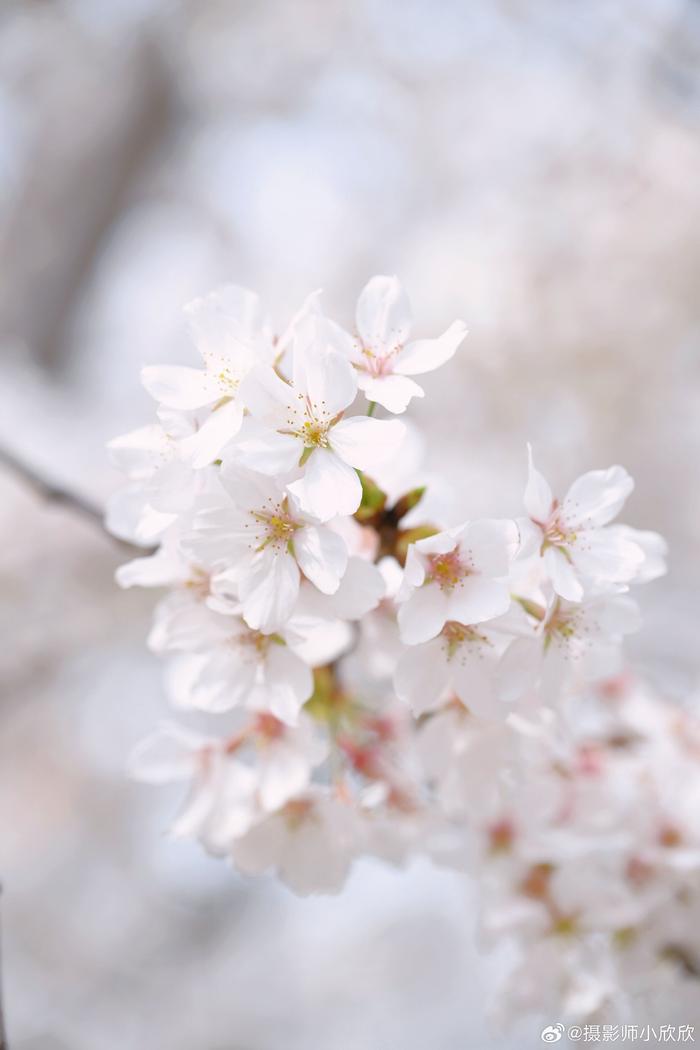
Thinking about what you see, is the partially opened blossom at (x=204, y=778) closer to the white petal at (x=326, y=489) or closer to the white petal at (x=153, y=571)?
the white petal at (x=153, y=571)

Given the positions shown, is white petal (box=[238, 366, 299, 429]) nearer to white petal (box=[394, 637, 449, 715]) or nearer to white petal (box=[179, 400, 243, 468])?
white petal (box=[179, 400, 243, 468])

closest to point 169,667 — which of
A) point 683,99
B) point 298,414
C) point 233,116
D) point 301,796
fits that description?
point 301,796

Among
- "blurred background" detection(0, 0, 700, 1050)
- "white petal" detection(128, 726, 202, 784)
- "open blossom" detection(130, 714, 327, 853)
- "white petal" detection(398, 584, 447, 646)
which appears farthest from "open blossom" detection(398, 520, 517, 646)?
"blurred background" detection(0, 0, 700, 1050)

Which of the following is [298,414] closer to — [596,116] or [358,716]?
[358,716]

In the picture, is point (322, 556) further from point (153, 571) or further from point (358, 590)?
point (153, 571)

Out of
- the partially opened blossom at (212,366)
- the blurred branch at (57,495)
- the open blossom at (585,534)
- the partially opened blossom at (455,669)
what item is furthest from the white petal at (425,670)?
the blurred branch at (57,495)

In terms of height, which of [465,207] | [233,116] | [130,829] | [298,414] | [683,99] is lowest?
[130,829]
